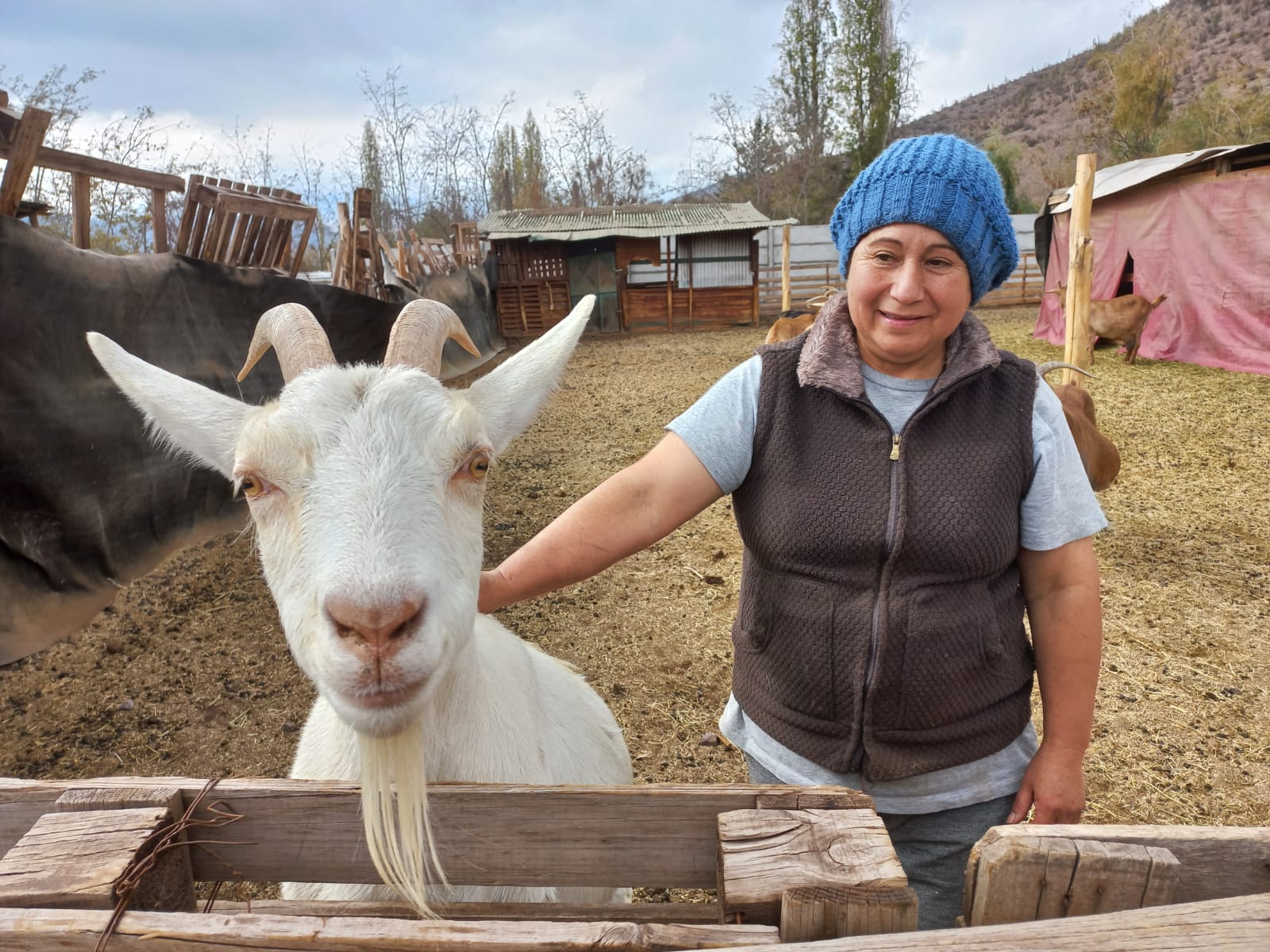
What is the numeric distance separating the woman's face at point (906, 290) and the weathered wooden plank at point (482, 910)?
1139mm

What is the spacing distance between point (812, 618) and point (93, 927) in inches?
49.5

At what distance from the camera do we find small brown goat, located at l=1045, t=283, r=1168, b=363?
1235 cm

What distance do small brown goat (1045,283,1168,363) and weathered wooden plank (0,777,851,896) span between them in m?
13.6

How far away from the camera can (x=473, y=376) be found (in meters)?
13.1

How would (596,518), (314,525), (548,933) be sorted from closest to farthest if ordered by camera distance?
(548,933) → (314,525) → (596,518)

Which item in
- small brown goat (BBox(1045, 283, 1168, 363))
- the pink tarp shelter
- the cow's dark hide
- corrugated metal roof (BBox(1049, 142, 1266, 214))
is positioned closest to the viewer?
the cow's dark hide

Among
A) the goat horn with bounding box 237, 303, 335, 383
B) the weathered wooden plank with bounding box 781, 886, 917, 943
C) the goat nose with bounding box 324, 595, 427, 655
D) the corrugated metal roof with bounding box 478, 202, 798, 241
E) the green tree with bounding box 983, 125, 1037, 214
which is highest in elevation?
the green tree with bounding box 983, 125, 1037, 214

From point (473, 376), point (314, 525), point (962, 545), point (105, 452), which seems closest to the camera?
point (314, 525)

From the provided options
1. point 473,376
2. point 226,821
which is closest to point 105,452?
point 226,821

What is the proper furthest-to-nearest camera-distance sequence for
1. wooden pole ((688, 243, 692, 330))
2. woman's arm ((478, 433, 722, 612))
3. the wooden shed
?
→ wooden pole ((688, 243, 692, 330)) → the wooden shed → woman's arm ((478, 433, 722, 612))

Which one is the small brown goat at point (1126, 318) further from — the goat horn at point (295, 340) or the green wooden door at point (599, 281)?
the goat horn at point (295, 340)

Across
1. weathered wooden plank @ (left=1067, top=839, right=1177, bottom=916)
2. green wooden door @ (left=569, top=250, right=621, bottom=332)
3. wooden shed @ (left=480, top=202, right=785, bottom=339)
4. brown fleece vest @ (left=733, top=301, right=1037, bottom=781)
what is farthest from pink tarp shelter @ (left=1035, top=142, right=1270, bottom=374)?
weathered wooden plank @ (left=1067, top=839, right=1177, bottom=916)

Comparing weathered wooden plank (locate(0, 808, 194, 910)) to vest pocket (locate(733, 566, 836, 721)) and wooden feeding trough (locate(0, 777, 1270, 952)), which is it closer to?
wooden feeding trough (locate(0, 777, 1270, 952))

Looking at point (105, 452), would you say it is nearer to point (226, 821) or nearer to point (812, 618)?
point (226, 821)
